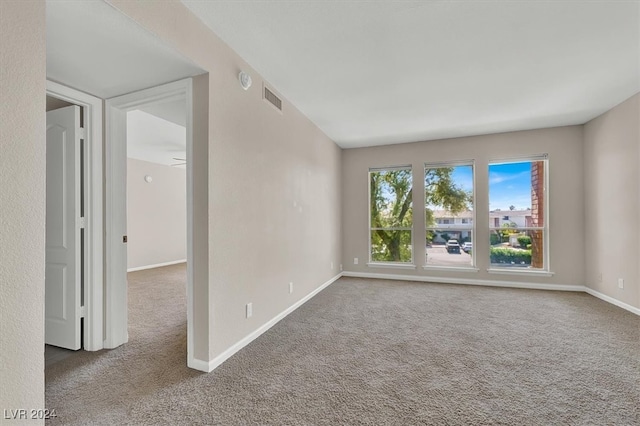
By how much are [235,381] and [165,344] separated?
1.02 meters

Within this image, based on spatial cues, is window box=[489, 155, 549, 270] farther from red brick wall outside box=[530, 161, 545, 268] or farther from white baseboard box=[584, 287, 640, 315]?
white baseboard box=[584, 287, 640, 315]

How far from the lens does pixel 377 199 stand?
5637 millimetres

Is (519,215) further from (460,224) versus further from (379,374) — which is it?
(379,374)

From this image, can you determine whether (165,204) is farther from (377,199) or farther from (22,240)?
(22,240)

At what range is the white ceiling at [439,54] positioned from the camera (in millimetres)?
1987

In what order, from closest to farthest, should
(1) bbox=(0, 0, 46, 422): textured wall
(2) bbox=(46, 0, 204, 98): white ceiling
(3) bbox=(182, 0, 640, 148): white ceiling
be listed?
1. (1) bbox=(0, 0, 46, 422): textured wall
2. (2) bbox=(46, 0, 204, 98): white ceiling
3. (3) bbox=(182, 0, 640, 148): white ceiling

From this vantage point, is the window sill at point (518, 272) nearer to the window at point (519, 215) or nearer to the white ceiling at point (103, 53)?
the window at point (519, 215)

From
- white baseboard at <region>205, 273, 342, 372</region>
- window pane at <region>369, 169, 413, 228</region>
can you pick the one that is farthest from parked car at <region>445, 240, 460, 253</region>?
white baseboard at <region>205, 273, 342, 372</region>

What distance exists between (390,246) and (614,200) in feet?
10.4

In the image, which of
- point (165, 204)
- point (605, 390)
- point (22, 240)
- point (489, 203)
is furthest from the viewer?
point (165, 204)

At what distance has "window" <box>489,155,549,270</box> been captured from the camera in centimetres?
464

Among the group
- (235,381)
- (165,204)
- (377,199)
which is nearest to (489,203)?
(377,199)

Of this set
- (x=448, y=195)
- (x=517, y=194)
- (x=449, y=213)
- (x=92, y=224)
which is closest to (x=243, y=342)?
(x=92, y=224)

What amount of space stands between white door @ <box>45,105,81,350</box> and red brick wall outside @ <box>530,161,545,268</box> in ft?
19.7
